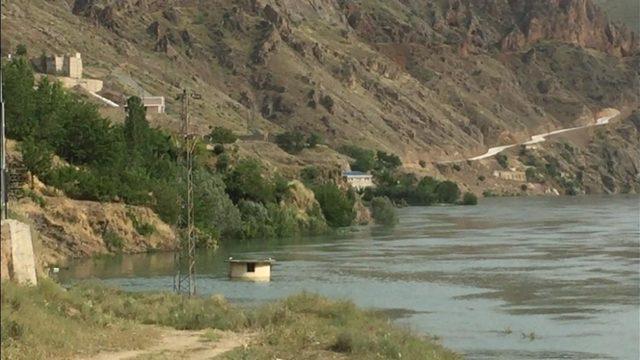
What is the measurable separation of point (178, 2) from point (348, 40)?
3403 cm

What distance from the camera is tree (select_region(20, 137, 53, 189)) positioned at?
177 feet

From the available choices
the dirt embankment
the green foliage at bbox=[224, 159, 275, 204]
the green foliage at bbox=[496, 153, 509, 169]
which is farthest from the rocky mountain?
the dirt embankment

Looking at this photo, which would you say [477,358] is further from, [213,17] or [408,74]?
[408,74]

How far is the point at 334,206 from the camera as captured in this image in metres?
78.9

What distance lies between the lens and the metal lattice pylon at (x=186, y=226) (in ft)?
113

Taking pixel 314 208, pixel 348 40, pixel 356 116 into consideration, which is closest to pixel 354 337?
pixel 314 208

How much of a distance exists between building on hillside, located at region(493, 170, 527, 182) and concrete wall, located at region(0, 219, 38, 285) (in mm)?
141472

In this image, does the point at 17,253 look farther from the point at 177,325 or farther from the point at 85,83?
the point at 85,83

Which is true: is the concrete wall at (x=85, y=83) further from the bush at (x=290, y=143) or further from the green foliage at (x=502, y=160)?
the green foliage at (x=502, y=160)

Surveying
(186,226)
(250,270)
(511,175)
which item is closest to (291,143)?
(186,226)

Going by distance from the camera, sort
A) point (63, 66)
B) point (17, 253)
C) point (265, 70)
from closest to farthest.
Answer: point (17, 253)
point (63, 66)
point (265, 70)

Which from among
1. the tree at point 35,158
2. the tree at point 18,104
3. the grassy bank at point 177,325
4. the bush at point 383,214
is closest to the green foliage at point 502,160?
the bush at point 383,214

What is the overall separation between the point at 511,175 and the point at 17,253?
146016 mm

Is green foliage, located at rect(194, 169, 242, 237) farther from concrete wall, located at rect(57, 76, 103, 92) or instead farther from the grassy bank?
the grassy bank
